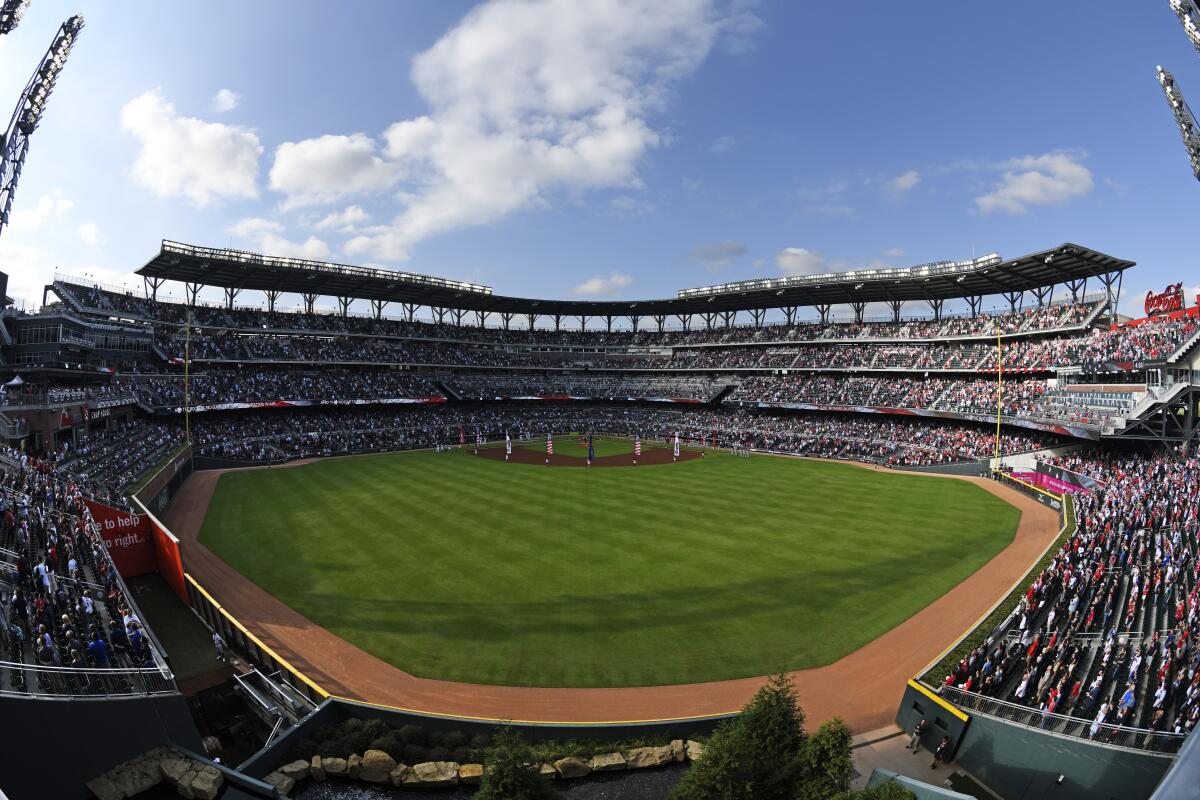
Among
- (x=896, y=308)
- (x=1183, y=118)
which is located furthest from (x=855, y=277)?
(x=1183, y=118)

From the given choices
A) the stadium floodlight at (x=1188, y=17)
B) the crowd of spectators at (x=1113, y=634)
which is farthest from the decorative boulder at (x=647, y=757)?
the stadium floodlight at (x=1188, y=17)

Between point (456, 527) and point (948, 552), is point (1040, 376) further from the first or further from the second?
point (456, 527)

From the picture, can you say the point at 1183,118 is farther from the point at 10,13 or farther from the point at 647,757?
the point at 10,13

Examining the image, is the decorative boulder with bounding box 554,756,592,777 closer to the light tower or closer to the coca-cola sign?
the light tower

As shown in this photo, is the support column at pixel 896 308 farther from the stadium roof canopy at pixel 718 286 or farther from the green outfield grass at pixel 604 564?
the green outfield grass at pixel 604 564

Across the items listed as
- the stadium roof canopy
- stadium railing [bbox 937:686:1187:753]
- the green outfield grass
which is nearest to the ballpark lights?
the stadium roof canopy
